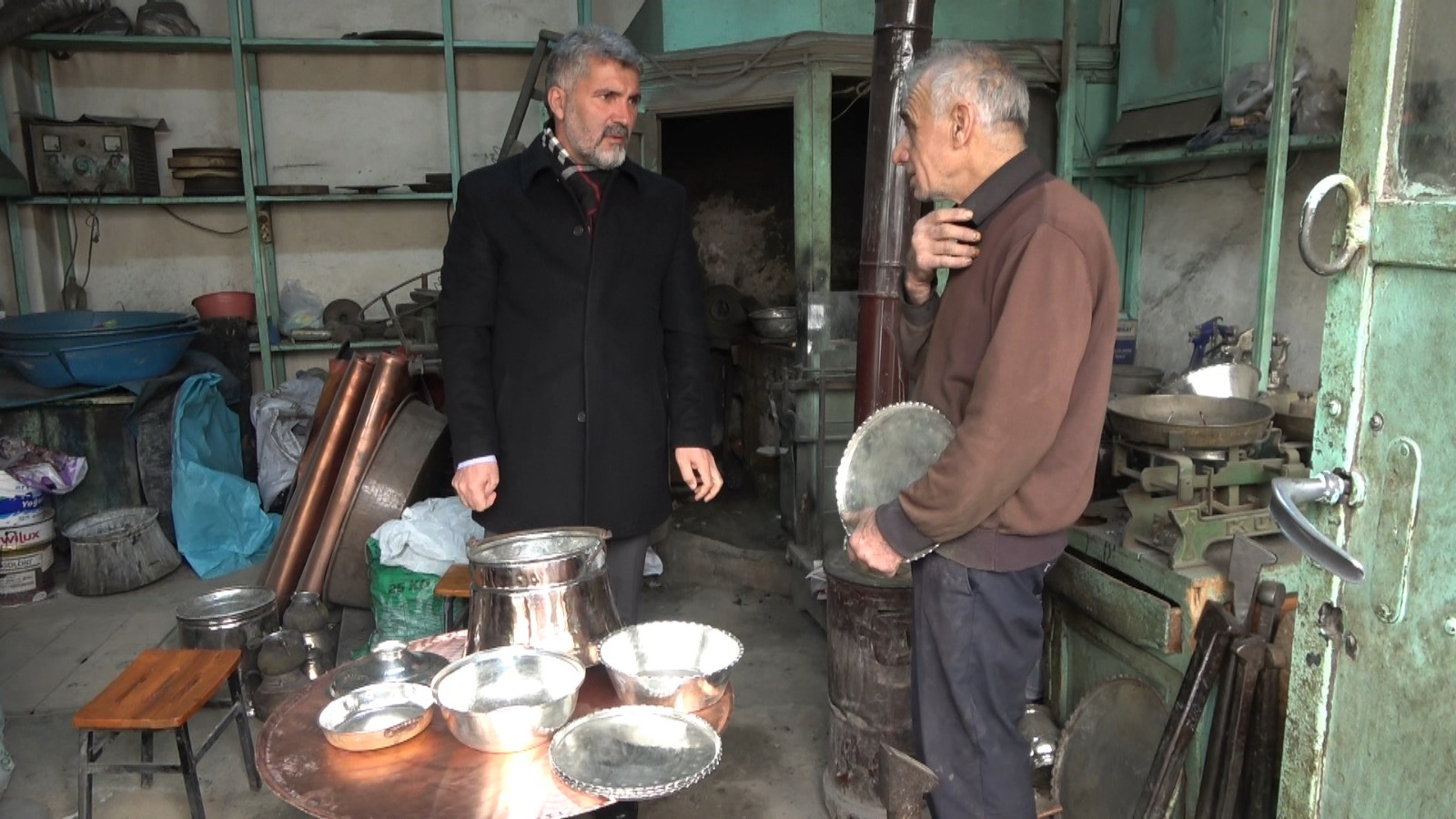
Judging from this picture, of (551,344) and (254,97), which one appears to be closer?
(551,344)

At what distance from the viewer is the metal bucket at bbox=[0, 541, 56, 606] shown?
181 inches

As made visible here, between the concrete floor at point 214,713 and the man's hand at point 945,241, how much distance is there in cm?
184

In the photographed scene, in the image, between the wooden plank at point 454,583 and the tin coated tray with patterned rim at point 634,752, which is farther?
the wooden plank at point 454,583

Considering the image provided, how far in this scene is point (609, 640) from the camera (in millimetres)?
1709

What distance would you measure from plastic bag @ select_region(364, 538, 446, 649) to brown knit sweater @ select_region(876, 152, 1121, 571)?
2.46 meters

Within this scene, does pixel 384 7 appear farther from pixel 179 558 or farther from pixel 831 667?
pixel 831 667

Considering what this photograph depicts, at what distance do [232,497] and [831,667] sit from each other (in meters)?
3.65

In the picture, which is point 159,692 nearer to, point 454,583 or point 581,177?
point 454,583

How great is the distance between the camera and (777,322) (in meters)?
4.76

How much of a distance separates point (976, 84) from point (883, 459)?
78 centimetres

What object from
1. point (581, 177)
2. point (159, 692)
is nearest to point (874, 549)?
point (581, 177)

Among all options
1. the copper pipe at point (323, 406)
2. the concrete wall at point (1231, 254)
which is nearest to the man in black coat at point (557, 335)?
the copper pipe at point (323, 406)

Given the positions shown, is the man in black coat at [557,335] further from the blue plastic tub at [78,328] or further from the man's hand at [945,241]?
the blue plastic tub at [78,328]

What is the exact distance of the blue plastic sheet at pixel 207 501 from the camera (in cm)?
494
